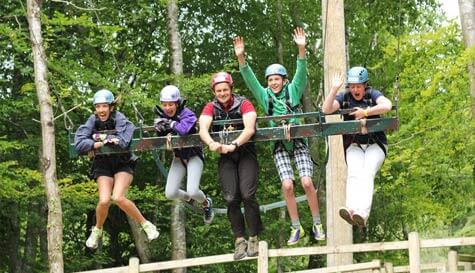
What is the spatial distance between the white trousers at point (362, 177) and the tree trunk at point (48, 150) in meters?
5.13

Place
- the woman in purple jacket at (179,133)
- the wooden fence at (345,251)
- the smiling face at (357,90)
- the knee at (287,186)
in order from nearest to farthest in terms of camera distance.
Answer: the smiling face at (357,90)
the knee at (287,186)
the woman in purple jacket at (179,133)
the wooden fence at (345,251)

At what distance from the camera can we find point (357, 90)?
24.4 feet

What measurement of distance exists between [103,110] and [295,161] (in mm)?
1808

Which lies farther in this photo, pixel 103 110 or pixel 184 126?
pixel 103 110

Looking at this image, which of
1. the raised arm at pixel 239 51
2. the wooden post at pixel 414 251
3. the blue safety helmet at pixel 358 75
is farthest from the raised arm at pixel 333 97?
the wooden post at pixel 414 251

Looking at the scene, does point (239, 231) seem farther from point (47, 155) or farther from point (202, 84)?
point (202, 84)

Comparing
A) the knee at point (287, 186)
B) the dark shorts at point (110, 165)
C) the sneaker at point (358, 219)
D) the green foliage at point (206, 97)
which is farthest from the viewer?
the green foliage at point (206, 97)

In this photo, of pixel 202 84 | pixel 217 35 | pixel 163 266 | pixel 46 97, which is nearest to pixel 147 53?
pixel 217 35

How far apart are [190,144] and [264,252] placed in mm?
2329

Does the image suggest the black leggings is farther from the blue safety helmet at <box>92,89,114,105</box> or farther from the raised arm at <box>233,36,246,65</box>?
the blue safety helmet at <box>92,89,114,105</box>

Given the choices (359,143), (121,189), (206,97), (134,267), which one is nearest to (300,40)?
(359,143)

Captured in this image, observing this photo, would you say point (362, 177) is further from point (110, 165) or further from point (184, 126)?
point (110, 165)

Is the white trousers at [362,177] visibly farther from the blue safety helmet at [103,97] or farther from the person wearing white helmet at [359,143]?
the blue safety helmet at [103,97]

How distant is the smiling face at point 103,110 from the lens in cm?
793
